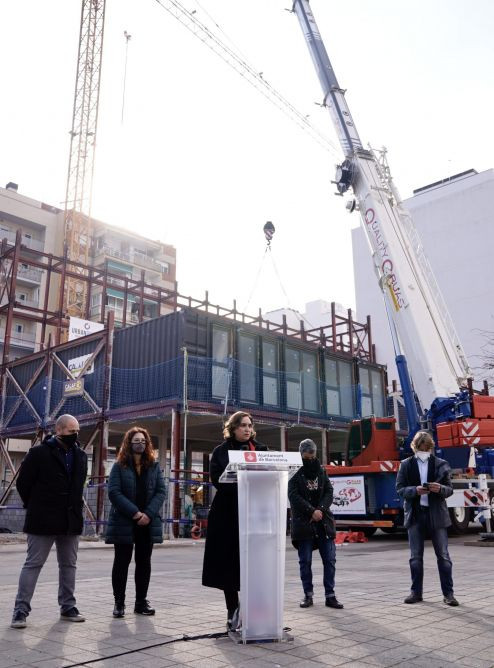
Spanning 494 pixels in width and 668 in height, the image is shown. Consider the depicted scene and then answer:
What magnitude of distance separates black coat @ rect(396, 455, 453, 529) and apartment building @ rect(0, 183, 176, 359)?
3981 cm

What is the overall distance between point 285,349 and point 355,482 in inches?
304

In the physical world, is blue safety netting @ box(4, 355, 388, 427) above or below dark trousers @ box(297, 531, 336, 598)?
above

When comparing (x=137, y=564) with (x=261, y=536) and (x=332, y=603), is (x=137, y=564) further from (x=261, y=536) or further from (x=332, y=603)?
(x=332, y=603)

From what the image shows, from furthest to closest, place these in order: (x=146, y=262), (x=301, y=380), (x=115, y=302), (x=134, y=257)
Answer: (x=146, y=262) < (x=134, y=257) < (x=115, y=302) < (x=301, y=380)

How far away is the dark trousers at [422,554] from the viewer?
6078 mm

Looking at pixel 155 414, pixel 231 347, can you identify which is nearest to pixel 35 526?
pixel 155 414

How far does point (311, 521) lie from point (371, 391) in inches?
798

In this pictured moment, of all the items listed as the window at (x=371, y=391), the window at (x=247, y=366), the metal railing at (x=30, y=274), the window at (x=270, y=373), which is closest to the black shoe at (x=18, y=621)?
the window at (x=247, y=366)

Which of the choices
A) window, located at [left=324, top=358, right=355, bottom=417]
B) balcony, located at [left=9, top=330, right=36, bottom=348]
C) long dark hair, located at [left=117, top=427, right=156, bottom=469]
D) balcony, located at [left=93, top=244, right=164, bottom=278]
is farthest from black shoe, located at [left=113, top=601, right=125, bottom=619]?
balcony, located at [left=93, top=244, right=164, bottom=278]

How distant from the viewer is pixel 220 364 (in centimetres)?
2003

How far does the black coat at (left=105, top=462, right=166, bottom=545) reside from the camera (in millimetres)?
5492

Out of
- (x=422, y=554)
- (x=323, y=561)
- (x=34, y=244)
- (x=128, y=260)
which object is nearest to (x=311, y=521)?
(x=323, y=561)

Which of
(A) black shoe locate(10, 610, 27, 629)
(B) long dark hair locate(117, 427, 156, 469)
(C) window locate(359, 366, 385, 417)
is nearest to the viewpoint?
(A) black shoe locate(10, 610, 27, 629)

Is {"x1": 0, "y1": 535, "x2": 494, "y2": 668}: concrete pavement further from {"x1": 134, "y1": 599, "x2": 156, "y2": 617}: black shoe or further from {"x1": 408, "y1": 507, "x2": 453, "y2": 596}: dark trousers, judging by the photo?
{"x1": 408, "y1": 507, "x2": 453, "y2": 596}: dark trousers
